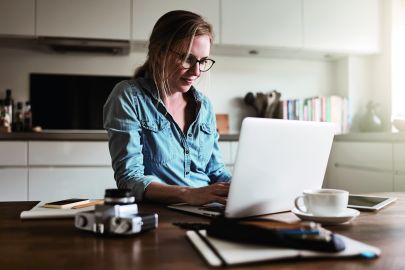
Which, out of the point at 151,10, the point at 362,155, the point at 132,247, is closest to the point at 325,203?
the point at 132,247

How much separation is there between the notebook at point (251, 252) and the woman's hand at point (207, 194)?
315mm

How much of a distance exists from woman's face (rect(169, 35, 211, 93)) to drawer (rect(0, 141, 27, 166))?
1668 millimetres

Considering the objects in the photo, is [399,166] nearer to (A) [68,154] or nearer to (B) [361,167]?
(B) [361,167]

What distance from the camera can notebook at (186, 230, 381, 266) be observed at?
1.83 feet

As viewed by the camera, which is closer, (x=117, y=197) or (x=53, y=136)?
(x=117, y=197)

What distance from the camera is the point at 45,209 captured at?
0.94 m

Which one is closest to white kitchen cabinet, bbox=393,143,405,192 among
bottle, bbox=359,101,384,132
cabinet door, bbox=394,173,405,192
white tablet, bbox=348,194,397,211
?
cabinet door, bbox=394,173,405,192

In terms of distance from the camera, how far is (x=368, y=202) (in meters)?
1.09

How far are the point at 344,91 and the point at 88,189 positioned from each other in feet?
7.41

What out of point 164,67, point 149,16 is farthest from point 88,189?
point 164,67

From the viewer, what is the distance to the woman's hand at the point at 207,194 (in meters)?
0.96

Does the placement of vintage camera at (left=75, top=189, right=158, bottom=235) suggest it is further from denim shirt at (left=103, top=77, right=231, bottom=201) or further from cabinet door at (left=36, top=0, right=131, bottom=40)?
cabinet door at (left=36, top=0, right=131, bottom=40)

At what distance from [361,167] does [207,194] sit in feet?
7.62

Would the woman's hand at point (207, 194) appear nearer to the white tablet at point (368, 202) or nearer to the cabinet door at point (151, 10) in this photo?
the white tablet at point (368, 202)
